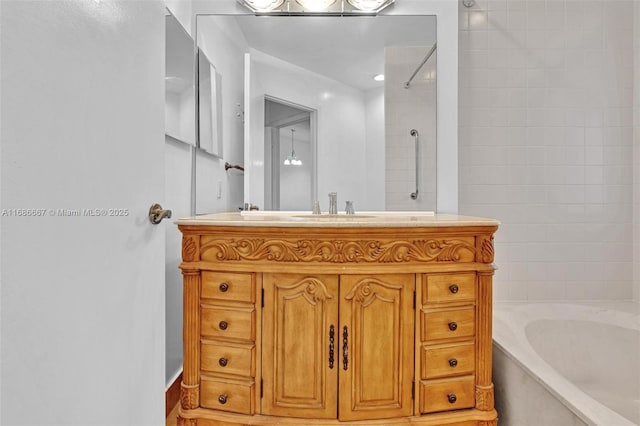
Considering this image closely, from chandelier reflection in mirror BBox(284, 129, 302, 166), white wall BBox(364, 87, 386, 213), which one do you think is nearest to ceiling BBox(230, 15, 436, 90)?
white wall BBox(364, 87, 386, 213)

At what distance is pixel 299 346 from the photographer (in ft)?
4.23

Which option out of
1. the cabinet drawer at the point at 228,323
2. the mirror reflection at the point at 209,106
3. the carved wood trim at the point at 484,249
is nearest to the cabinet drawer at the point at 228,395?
the cabinet drawer at the point at 228,323

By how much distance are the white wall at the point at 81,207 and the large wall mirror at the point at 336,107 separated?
34.4 inches

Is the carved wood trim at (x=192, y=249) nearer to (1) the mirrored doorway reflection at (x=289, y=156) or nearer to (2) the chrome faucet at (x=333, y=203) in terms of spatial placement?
(1) the mirrored doorway reflection at (x=289, y=156)

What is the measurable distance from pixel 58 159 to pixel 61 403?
480mm

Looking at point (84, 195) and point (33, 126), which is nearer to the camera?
point (33, 126)

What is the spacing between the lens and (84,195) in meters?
0.73

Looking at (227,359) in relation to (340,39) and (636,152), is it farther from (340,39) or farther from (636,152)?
(636,152)

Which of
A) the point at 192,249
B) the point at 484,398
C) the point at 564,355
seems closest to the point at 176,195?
the point at 192,249

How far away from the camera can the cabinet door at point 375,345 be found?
1279 millimetres

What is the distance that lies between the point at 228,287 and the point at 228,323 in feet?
0.44

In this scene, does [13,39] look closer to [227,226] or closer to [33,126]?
[33,126]

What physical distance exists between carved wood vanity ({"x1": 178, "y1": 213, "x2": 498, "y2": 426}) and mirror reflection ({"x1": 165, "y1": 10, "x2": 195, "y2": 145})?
0.53 metres

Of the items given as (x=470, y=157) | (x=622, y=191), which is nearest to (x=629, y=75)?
(x=622, y=191)
